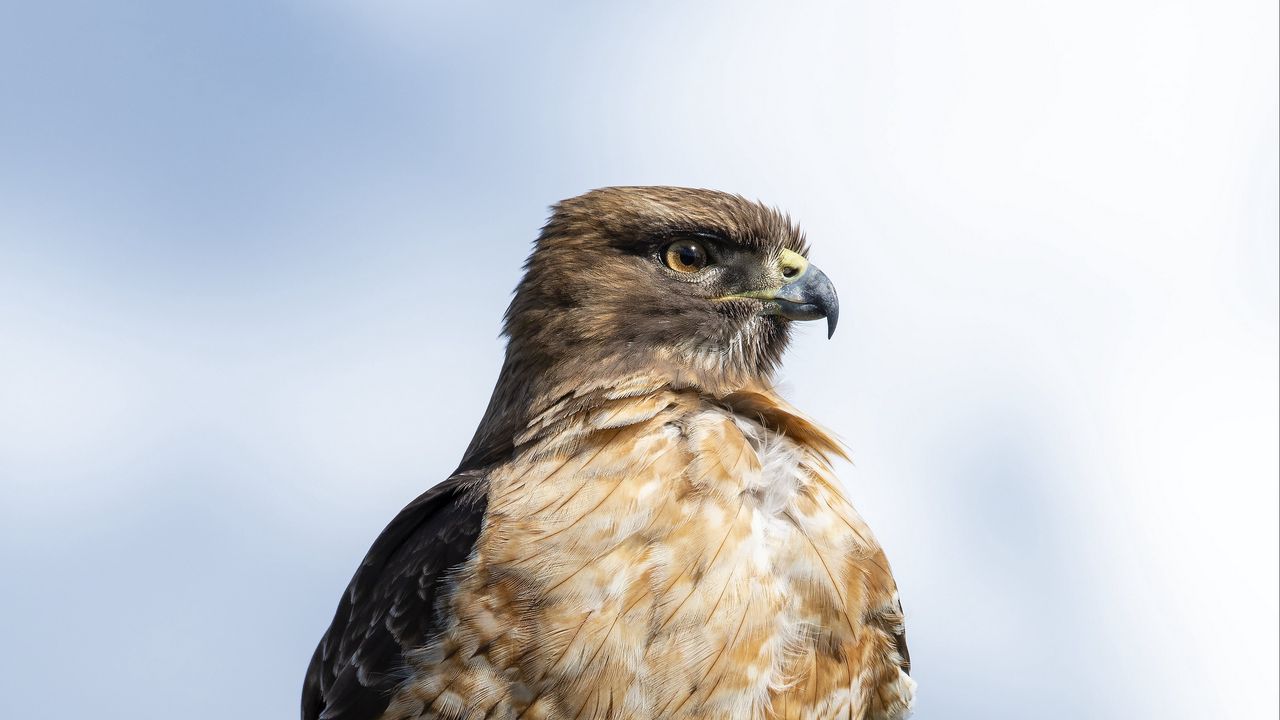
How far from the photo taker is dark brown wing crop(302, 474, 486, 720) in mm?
4645

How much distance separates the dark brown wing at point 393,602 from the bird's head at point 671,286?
87 centimetres

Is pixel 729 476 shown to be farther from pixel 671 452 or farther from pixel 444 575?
pixel 444 575

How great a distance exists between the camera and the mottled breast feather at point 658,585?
4.26 metres

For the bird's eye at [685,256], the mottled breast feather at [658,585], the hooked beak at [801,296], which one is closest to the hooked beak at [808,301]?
the hooked beak at [801,296]

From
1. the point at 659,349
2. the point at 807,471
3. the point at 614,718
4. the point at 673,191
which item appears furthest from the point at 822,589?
the point at 673,191

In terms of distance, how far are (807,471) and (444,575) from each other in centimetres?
151

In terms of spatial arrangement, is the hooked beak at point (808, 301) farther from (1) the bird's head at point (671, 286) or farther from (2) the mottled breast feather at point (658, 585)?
(2) the mottled breast feather at point (658, 585)

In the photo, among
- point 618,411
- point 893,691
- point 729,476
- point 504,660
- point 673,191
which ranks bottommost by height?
point 893,691

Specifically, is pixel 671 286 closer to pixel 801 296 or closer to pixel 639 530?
pixel 801 296

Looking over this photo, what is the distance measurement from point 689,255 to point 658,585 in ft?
6.28

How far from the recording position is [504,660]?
4.27 m

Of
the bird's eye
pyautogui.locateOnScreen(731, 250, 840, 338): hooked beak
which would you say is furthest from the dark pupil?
pyautogui.locateOnScreen(731, 250, 840, 338): hooked beak

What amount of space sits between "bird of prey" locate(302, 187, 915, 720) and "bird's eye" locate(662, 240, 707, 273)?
11 mm

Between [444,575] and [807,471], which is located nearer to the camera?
[444,575]
